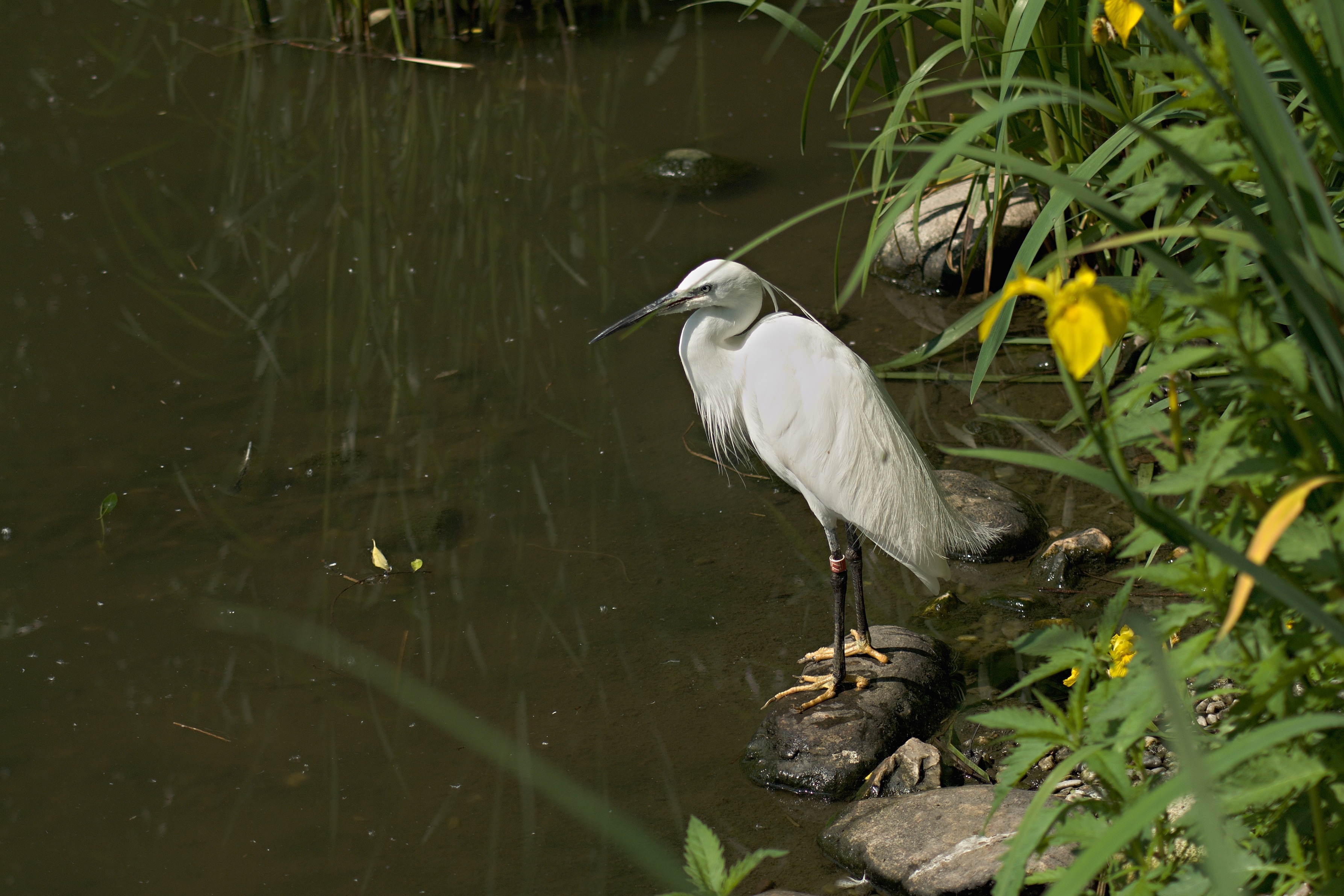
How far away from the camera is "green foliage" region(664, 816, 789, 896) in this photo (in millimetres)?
1393

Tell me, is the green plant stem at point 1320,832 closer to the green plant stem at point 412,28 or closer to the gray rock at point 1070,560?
the gray rock at point 1070,560

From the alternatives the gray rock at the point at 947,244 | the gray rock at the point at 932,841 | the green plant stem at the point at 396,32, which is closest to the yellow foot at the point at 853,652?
the gray rock at the point at 932,841

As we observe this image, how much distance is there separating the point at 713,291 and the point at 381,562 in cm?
146

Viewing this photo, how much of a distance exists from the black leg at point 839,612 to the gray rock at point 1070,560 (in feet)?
2.21

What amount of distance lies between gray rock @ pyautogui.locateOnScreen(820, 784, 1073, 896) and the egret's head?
1.36 meters

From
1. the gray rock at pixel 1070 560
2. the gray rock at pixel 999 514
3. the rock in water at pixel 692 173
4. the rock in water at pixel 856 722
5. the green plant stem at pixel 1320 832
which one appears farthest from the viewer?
the rock in water at pixel 692 173

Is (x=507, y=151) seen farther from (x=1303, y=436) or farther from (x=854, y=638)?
(x=1303, y=436)

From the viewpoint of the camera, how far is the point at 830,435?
297 centimetres

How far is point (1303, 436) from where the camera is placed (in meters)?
1.04

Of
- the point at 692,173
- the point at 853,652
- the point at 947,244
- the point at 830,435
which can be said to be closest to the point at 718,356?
the point at 830,435

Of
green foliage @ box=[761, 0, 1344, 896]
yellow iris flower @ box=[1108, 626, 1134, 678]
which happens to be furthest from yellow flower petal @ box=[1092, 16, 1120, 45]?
yellow iris flower @ box=[1108, 626, 1134, 678]

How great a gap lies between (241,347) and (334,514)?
4.03 ft

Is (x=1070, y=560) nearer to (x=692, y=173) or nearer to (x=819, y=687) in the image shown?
(x=819, y=687)

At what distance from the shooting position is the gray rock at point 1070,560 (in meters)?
3.26
